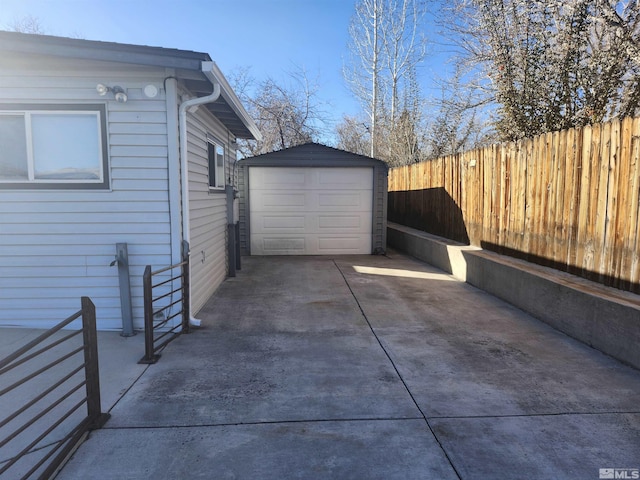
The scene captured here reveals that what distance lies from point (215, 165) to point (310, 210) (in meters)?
3.54

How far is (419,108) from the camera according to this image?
1697 centimetres

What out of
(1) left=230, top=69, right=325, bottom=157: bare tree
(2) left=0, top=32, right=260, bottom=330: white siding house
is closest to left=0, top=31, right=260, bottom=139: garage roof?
(2) left=0, top=32, right=260, bottom=330: white siding house

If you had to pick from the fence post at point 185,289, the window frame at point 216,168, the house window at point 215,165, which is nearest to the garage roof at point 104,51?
the fence post at point 185,289


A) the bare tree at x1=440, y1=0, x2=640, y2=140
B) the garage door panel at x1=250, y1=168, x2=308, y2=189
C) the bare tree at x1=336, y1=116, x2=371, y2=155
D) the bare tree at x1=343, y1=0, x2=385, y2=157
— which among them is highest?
the bare tree at x1=343, y1=0, x2=385, y2=157

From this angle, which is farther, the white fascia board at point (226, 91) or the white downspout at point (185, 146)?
the white downspout at point (185, 146)

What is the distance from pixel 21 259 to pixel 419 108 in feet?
51.2

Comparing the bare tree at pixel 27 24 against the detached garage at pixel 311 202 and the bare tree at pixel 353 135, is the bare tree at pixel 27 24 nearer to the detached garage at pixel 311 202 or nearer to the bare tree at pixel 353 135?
the bare tree at pixel 353 135

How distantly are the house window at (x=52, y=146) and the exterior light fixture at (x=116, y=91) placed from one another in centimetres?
18

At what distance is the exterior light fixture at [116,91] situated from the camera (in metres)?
4.02

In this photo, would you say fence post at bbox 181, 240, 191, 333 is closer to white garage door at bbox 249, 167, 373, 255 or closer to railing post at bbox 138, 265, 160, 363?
railing post at bbox 138, 265, 160, 363

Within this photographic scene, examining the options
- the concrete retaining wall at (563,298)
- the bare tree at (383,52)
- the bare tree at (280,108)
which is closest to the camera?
the concrete retaining wall at (563,298)

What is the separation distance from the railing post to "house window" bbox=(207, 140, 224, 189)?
9.72ft

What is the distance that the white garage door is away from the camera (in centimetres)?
962

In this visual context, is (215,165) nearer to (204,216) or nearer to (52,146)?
(204,216)
